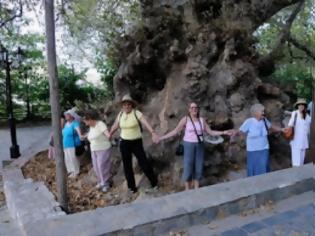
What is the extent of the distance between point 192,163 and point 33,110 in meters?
15.1

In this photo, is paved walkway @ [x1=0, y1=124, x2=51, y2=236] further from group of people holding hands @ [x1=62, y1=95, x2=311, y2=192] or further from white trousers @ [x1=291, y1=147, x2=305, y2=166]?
white trousers @ [x1=291, y1=147, x2=305, y2=166]

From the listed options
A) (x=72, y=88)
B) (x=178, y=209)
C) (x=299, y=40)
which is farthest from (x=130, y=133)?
(x=299, y=40)

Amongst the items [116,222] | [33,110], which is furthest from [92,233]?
[33,110]

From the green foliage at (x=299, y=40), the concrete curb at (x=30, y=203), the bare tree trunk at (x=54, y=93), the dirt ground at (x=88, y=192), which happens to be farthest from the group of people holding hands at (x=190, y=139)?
the green foliage at (x=299, y=40)

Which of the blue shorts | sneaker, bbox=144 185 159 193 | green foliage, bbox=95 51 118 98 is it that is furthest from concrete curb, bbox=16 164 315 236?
green foliage, bbox=95 51 118 98

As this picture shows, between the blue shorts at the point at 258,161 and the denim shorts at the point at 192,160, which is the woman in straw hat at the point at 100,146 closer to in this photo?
the denim shorts at the point at 192,160

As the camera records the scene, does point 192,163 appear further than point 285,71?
No

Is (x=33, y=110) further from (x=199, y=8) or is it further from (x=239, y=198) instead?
(x=239, y=198)

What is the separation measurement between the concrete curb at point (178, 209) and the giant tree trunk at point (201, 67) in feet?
5.85

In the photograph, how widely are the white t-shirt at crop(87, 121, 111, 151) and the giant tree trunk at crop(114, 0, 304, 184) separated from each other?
88 cm

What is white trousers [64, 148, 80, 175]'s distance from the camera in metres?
7.66

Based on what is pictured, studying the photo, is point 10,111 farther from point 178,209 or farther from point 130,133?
point 178,209

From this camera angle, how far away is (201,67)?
7250 mm

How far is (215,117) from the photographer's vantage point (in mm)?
7164
